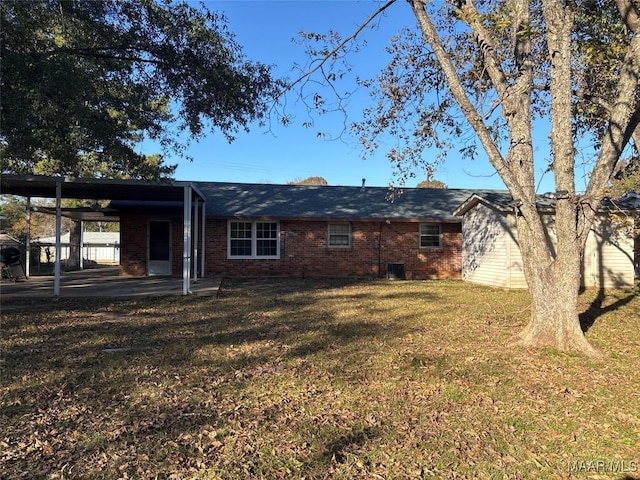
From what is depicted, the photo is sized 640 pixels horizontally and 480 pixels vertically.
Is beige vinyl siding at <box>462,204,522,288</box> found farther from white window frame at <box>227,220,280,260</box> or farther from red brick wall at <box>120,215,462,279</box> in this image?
white window frame at <box>227,220,280,260</box>

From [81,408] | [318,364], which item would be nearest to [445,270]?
[318,364]

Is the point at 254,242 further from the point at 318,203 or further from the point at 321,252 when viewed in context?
the point at 318,203

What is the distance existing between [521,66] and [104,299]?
9715 mm

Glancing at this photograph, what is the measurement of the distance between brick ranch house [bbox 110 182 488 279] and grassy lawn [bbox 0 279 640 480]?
846cm

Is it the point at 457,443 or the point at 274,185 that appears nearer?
the point at 457,443

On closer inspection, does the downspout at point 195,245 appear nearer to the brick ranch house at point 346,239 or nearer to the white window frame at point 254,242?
the brick ranch house at point 346,239

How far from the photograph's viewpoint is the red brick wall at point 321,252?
54.6 feet

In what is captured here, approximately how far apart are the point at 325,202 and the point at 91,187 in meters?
9.63

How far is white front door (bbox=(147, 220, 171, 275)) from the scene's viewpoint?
16.7 metres

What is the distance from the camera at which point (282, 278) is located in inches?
664

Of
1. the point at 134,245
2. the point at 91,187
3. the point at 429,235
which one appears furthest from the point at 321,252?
the point at 91,187

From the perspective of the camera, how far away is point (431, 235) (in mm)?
18266

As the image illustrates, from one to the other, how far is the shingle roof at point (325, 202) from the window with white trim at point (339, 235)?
19.1 inches

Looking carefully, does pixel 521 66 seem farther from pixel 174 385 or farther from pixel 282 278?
pixel 282 278
